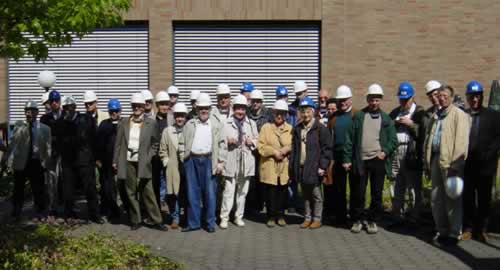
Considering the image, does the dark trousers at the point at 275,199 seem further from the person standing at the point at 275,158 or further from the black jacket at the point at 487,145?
the black jacket at the point at 487,145

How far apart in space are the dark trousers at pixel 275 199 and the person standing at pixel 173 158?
1.39 m

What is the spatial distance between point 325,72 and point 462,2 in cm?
372

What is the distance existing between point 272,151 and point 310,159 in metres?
0.64

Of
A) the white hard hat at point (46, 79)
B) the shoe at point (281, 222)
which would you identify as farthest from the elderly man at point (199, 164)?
the white hard hat at point (46, 79)

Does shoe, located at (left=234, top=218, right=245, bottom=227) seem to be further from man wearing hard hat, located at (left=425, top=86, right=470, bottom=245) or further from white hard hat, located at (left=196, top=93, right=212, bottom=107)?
man wearing hard hat, located at (left=425, top=86, right=470, bottom=245)

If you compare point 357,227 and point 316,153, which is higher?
point 316,153

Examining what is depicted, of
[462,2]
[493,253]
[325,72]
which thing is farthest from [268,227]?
[462,2]

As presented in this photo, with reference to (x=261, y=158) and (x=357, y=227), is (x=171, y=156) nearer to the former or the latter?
(x=261, y=158)

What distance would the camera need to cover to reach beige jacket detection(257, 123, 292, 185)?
40.4 feet

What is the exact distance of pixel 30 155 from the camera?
1273 centimetres

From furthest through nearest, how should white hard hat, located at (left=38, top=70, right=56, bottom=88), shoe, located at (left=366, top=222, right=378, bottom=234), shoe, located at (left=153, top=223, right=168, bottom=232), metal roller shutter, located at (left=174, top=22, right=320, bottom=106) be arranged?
metal roller shutter, located at (left=174, top=22, right=320, bottom=106) < white hard hat, located at (left=38, top=70, right=56, bottom=88) < shoe, located at (left=153, top=223, right=168, bottom=232) < shoe, located at (left=366, top=222, right=378, bottom=234)

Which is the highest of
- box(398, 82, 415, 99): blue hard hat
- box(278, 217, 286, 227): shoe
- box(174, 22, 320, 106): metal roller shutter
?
box(174, 22, 320, 106): metal roller shutter

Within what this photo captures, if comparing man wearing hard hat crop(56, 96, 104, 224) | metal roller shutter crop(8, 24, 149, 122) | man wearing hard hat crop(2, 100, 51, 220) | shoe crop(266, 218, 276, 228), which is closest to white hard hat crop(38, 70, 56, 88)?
metal roller shutter crop(8, 24, 149, 122)

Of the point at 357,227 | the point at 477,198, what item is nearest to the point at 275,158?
the point at 357,227
